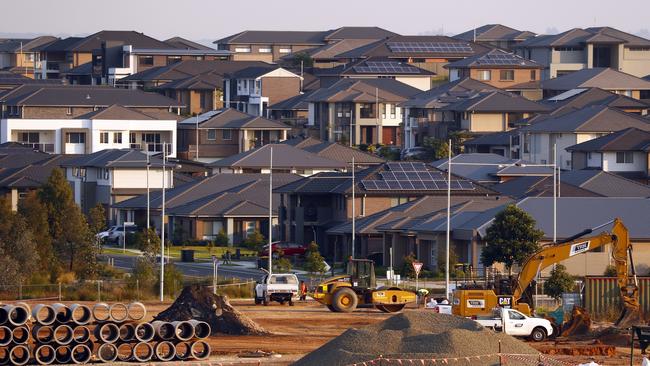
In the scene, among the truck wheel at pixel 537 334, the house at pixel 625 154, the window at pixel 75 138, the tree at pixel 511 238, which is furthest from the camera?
the window at pixel 75 138

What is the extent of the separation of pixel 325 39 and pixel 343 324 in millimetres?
124223

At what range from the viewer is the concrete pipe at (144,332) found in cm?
3519

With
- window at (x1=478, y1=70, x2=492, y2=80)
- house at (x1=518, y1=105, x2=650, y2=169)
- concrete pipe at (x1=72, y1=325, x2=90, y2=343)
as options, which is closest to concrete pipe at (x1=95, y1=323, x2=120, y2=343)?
concrete pipe at (x1=72, y1=325, x2=90, y2=343)

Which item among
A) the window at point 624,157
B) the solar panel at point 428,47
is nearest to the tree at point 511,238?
the window at point 624,157

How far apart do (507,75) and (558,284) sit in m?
78.7

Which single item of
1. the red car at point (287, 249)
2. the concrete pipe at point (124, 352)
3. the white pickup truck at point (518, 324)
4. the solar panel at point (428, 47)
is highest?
the solar panel at point (428, 47)

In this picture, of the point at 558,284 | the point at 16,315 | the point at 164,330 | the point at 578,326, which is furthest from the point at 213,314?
the point at 558,284

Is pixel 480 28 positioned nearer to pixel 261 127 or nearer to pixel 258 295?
pixel 261 127

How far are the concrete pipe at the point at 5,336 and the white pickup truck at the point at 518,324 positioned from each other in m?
11.4

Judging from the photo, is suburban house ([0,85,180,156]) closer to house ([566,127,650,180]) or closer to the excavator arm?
house ([566,127,650,180])

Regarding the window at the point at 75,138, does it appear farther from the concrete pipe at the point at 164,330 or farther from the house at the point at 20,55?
the concrete pipe at the point at 164,330

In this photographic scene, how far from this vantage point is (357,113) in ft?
381

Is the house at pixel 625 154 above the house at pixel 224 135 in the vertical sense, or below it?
below

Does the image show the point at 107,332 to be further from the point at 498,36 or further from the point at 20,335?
the point at 498,36
